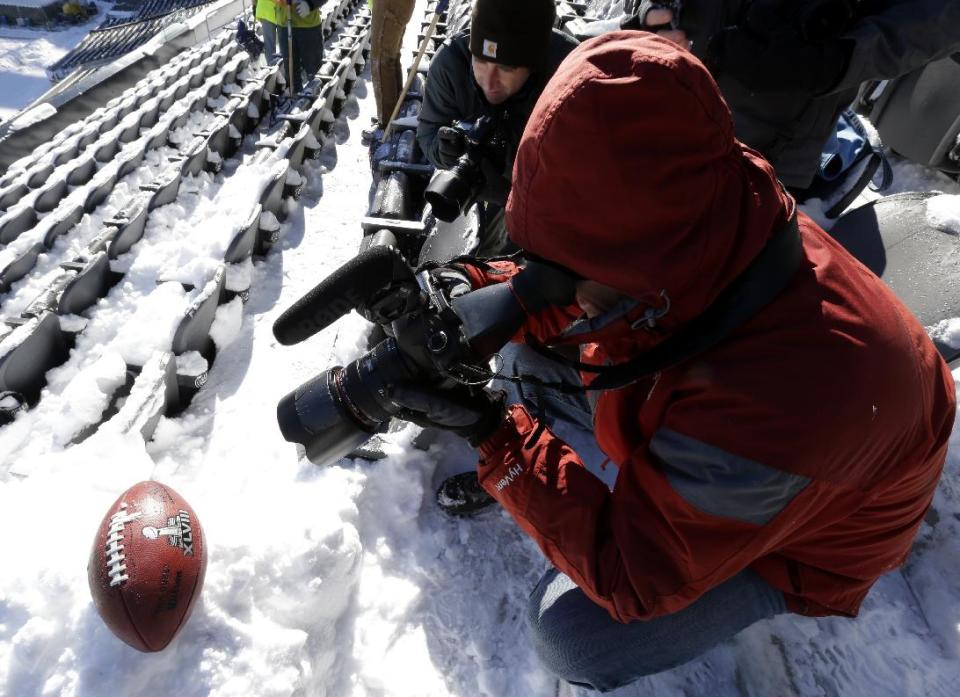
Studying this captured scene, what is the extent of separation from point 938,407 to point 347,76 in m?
5.72

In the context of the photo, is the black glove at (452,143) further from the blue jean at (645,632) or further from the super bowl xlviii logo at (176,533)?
the blue jean at (645,632)

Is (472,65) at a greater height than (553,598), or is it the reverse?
(472,65)

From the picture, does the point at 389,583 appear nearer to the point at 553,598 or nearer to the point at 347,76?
the point at 553,598

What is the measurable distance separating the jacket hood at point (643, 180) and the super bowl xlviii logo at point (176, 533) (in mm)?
1258

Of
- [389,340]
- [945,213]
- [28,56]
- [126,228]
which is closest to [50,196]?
[126,228]

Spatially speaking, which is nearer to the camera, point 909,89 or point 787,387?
point 787,387

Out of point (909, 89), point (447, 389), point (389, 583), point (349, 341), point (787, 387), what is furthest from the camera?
point (909, 89)

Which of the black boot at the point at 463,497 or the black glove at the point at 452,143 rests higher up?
the black glove at the point at 452,143

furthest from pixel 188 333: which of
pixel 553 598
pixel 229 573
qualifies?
pixel 553 598

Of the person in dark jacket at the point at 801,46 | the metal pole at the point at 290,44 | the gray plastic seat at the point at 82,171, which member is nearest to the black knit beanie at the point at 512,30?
the person in dark jacket at the point at 801,46

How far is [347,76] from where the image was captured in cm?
582

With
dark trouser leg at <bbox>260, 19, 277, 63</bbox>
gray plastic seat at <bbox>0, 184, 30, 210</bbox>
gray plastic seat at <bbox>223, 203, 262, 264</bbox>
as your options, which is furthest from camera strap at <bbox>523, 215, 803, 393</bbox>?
dark trouser leg at <bbox>260, 19, 277, 63</bbox>

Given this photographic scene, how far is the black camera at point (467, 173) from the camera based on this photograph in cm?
219

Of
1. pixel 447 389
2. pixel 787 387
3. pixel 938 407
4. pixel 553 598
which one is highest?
pixel 787 387
